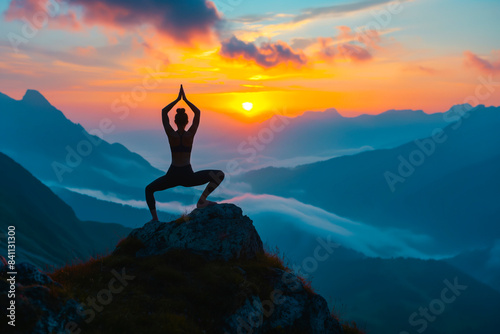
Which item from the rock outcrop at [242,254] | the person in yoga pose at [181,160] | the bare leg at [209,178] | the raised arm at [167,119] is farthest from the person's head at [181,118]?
the rock outcrop at [242,254]

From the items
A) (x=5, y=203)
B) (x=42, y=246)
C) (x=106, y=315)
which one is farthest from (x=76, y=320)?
(x=5, y=203)

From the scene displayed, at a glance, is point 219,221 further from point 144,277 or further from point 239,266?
point 144,277

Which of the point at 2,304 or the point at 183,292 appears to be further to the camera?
the point at 183,292

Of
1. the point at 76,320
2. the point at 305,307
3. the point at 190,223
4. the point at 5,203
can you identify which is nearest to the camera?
the point at 76,320

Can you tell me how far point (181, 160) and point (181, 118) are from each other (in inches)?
64.0

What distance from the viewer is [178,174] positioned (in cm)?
1480

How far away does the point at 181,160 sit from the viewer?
1497cm

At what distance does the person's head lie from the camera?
15.0m

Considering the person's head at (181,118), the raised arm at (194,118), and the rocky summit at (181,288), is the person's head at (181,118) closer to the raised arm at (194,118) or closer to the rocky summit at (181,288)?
the raised arm at (194,118)

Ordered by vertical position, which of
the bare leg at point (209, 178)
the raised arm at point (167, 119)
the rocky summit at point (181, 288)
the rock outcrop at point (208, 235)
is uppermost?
the raised arm at point (167, 119)

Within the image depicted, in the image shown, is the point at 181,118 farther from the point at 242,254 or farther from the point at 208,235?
the point at 242,254

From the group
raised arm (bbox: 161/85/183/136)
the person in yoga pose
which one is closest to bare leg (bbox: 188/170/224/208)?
the person in yoga pose

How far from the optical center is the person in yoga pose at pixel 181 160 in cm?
1477

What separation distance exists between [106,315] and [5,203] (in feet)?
720
